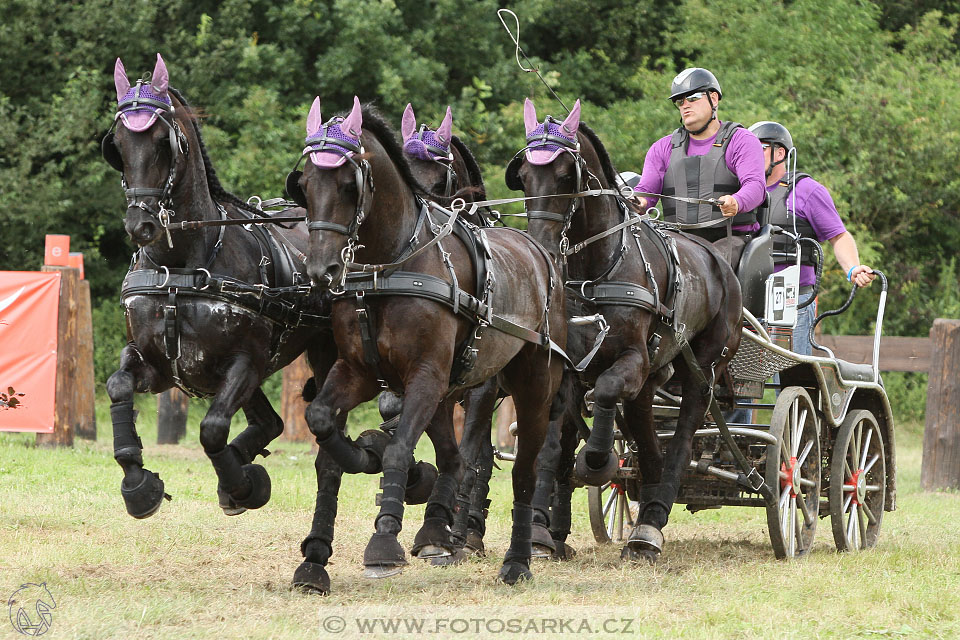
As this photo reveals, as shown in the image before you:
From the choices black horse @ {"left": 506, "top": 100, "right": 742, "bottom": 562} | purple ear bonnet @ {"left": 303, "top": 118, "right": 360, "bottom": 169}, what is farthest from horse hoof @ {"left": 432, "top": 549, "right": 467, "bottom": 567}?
purple ear bonnet @ {"left": 303, "top": 118, "right": 360, "bottom": 169}

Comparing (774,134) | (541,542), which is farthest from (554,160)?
(774,134)

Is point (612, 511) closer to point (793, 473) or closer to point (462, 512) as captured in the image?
point (793, 473)

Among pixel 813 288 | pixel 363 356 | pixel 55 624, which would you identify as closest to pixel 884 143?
pixel 813 288

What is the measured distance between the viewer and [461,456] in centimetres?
662

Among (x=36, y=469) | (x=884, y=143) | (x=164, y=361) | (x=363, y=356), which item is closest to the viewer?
(x=363, y=356)

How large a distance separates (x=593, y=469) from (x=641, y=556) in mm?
638

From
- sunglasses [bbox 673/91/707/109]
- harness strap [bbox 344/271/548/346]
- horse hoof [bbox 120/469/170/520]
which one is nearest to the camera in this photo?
harness strap [bbox 344/271/548/346]

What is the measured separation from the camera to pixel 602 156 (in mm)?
6762

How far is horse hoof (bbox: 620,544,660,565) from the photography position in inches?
267

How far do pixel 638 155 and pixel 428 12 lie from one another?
163 inches

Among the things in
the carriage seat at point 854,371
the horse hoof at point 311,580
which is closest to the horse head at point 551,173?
the horse hoof at point 311,580

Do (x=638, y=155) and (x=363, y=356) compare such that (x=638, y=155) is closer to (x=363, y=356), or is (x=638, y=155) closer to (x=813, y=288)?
(x=813, y=288)

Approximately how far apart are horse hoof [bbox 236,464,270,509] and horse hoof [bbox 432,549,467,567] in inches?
39.0

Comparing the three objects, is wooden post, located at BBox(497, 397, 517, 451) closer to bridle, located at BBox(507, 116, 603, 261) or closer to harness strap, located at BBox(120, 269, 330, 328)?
bridle, located at BBox(507, 116, 603, 261)
